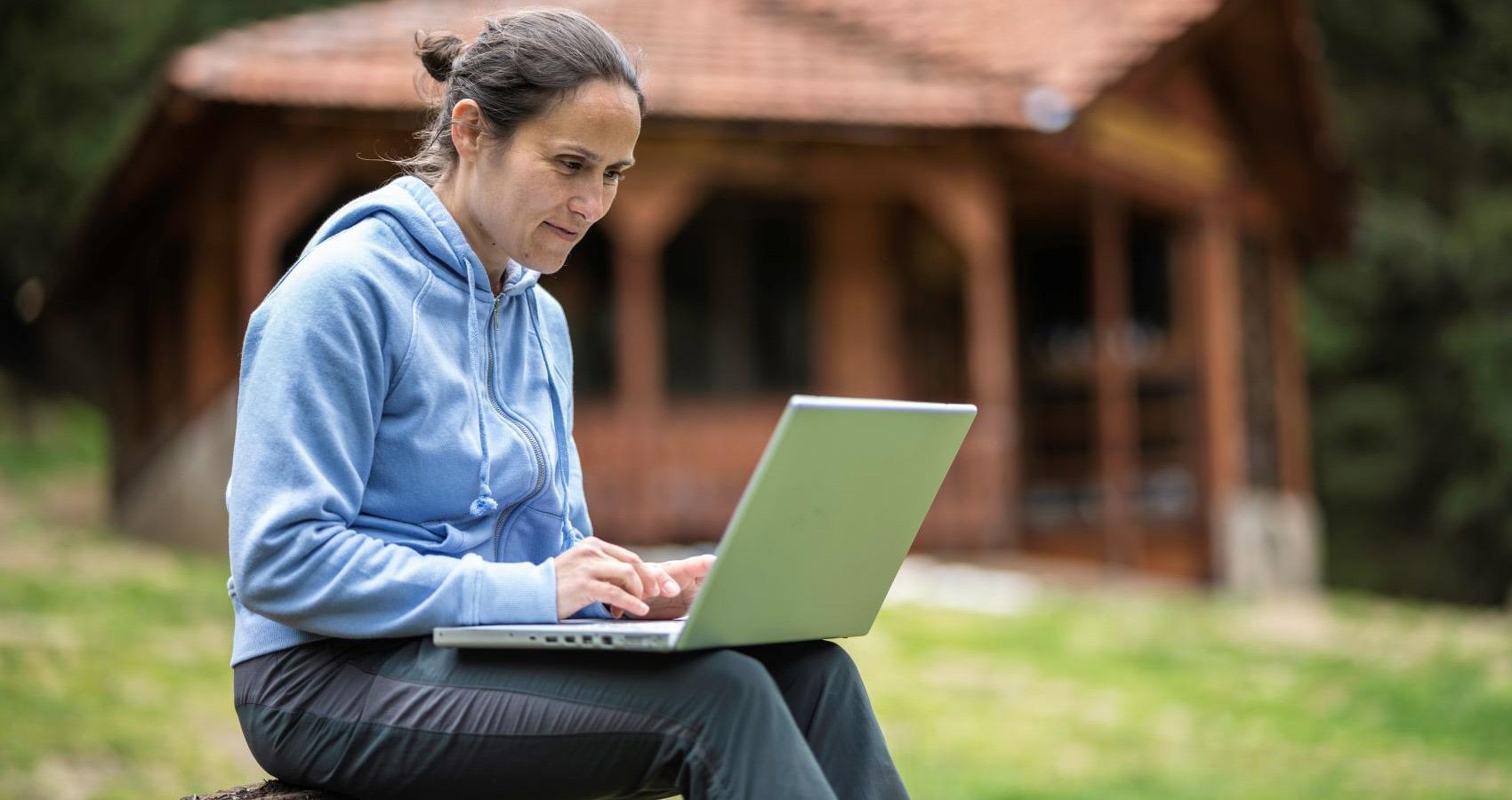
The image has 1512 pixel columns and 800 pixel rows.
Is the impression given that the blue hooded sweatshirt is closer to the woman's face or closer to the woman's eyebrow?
the woman's face

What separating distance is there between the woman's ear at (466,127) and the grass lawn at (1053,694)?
3.14m

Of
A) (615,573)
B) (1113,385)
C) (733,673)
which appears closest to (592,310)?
(1113,385)

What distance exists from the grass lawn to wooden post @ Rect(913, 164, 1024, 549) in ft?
5.33

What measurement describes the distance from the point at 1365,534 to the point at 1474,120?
627 cm

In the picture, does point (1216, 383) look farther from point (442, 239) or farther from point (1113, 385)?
point (442, 239)

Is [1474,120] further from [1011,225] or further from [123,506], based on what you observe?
[123,506]

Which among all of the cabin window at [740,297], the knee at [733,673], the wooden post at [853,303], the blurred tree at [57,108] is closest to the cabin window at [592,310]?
the cabin window at [740,297]

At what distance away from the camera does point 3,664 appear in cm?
626

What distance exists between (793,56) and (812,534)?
1019cm

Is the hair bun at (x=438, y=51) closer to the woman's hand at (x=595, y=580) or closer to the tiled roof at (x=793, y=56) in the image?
the woman's hand at (x=595, y=580)

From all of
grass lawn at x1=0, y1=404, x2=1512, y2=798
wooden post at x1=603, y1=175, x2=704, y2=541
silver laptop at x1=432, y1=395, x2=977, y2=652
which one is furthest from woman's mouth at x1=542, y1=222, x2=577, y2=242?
wooden post at x1=603, y1=175, x2=704, y2=541

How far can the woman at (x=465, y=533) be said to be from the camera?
208 centimetres

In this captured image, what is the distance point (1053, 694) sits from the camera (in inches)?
282

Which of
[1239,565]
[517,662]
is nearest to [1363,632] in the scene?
[1239,565]
